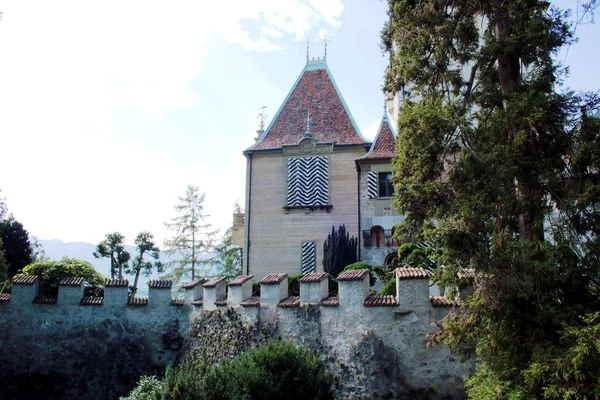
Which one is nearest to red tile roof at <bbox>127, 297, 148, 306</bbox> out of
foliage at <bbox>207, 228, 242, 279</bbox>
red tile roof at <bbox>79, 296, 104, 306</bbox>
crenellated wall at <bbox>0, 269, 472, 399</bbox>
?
crenellated wall at <bbox>0, 269, 472, 399</bbox>

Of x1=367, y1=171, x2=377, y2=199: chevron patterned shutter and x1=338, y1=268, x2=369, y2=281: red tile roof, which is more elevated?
x1=367, y1=171, x2=377, y2=199: chevron patterned shutter

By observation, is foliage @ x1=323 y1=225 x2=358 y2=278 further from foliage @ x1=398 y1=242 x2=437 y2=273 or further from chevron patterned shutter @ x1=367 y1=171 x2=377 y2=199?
foliage @ x1=398 y1=242 x2=437 y2=273

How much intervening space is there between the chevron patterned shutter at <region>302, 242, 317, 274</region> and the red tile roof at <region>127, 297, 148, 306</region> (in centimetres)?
1056

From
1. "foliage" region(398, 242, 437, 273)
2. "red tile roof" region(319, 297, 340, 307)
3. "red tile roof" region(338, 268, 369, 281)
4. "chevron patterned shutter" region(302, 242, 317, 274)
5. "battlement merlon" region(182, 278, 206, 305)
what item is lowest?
"red tile roof" region(319, 297, 340, 307)

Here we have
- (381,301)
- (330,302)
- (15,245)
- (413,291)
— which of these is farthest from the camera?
(15,245)

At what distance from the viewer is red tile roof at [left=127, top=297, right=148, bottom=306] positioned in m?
14.7

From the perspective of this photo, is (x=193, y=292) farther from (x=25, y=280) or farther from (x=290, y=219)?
(x=290, y=219)

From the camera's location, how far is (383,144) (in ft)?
78.2

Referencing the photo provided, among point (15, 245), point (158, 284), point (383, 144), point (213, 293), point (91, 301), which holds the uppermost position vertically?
point (383, 144)

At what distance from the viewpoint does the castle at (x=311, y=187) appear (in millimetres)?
23453

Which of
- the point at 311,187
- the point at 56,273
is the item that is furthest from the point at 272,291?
the point at 311,187

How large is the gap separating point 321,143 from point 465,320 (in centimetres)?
1812

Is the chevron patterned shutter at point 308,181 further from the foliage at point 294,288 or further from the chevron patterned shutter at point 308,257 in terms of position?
the foliage at point 294,288

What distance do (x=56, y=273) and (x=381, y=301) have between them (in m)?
10.4
